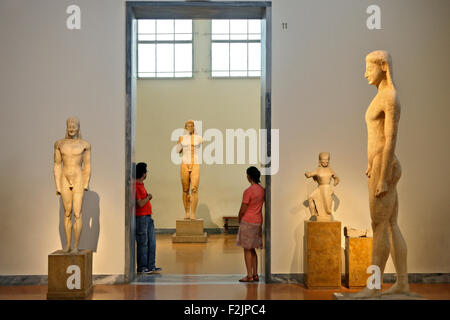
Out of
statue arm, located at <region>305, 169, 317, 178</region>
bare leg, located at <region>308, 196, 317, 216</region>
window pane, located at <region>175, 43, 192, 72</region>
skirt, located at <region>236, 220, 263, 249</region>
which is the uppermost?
window pane, located at <region>175, 43, 192, 72</region>

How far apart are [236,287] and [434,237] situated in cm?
292

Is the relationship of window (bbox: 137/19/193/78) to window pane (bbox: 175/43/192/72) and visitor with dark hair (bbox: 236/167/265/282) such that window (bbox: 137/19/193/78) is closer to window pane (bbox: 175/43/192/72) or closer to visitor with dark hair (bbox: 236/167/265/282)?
window pane (bbox: 175/43/192/72)

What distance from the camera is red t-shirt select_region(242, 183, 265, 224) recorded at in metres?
7.16

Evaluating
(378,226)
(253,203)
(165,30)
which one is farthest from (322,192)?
(165,30)

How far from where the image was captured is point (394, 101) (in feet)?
17.7

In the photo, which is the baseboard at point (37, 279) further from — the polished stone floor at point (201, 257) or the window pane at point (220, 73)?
the window pane at point (220, 73)

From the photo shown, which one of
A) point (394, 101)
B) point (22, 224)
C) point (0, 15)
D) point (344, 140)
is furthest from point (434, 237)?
point (0, 15)

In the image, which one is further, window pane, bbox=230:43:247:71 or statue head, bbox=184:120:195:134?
window pane, bbox=230:43:247:71

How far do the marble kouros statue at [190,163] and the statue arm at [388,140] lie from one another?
6749mm

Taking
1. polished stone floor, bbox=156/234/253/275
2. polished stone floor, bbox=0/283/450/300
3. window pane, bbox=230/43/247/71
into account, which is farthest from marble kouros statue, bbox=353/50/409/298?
window pane, bbox=230/43/247/71

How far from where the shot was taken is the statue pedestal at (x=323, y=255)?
6754 mm

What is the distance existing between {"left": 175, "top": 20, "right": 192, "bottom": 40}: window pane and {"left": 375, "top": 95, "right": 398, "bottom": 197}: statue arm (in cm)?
959

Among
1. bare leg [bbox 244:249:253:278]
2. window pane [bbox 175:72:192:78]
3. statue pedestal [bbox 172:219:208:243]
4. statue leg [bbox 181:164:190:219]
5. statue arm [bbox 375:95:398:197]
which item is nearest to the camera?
statue arm [bbox 375:95:398:197]

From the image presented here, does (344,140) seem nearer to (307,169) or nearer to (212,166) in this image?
(307,169)
